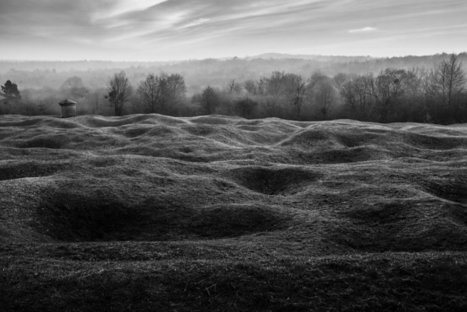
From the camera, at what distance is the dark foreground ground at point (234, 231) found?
52.4 ft

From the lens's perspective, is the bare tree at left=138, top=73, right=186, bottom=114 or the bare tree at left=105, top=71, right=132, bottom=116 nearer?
the bare tree at left=105, top=71, right=132, bottom=116

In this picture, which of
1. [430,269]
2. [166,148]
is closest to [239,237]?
[430,269]

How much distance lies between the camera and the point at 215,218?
27953mm

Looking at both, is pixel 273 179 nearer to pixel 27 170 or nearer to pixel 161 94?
pixel 27 170

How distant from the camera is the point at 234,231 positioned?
26359 millimetres

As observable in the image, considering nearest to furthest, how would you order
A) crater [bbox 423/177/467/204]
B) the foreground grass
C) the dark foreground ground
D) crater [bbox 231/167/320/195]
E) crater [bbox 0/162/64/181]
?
the foreground grass, the dark foreground ground, crater [bbox 423/177/467/204], crater [bbox 0/162/64/181], crater [bbox 231/167/320/195]

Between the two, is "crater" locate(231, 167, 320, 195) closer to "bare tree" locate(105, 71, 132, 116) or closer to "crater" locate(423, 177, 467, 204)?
"crater" locate(423, 177, 467, 204)

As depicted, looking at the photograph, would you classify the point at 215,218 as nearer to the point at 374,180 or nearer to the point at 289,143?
the point at 374,180

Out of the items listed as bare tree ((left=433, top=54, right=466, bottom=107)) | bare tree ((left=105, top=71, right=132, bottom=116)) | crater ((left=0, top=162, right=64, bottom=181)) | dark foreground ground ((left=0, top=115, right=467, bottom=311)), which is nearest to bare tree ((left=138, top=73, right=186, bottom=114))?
bare tree ((left=105, top=71, right=132, bottom=116))

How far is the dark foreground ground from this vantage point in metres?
16.0

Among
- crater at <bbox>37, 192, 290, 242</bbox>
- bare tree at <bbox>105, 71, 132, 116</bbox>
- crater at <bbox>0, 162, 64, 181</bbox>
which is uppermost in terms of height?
bare tree at <bbox>105, 71, 132, 116</bbox>

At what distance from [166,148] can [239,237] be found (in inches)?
1185

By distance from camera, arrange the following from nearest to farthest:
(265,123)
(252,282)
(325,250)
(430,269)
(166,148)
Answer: (252,282)
(430,269)
(325,250)
(166,148)
(265,123)

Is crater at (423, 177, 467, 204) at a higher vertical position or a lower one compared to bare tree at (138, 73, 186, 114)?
lower
